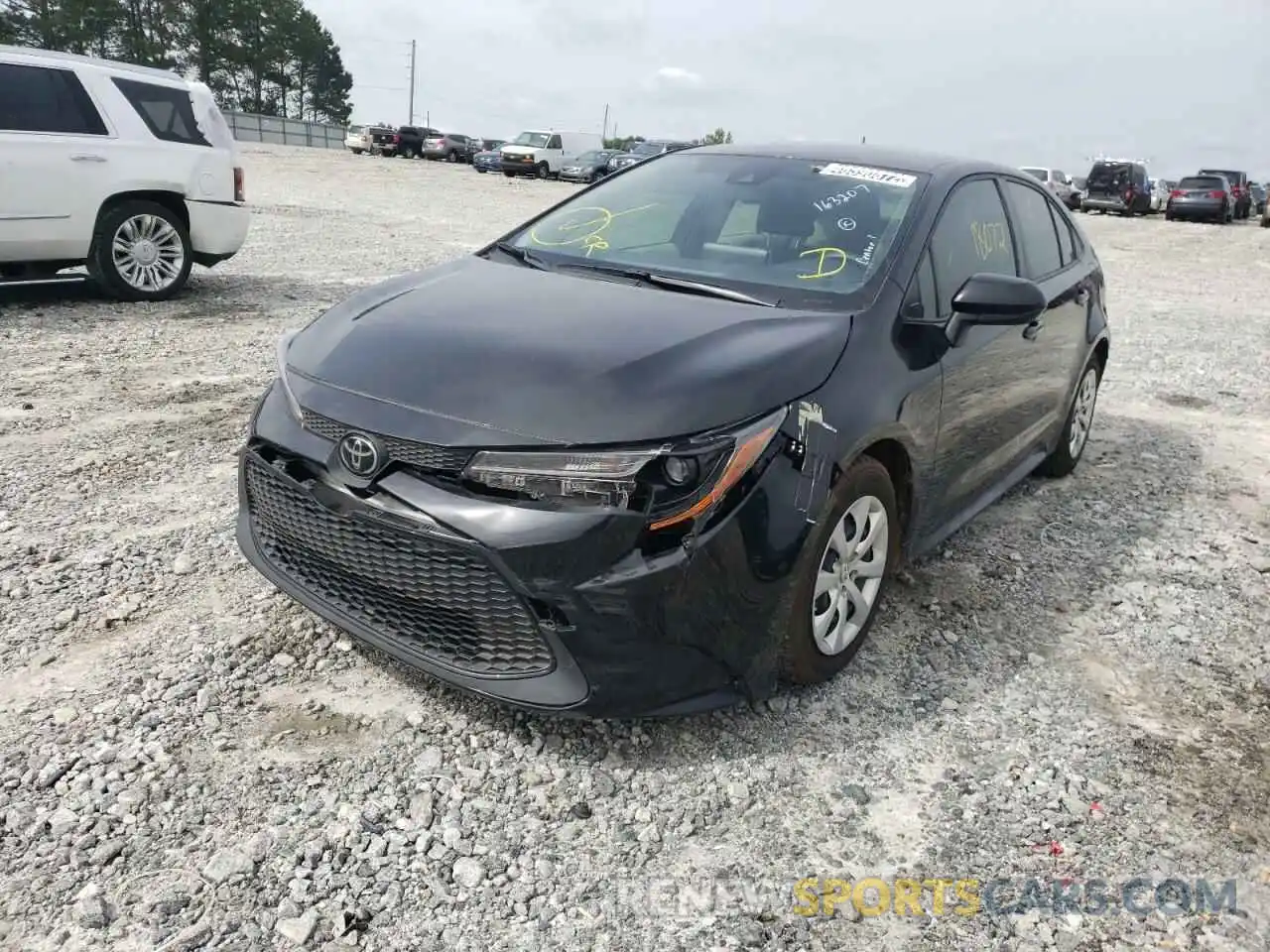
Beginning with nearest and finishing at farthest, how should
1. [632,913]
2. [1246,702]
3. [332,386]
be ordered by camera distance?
[632,913], [332,386], [1246,702]

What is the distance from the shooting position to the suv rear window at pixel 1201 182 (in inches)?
1250

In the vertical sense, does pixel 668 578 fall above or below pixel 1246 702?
above

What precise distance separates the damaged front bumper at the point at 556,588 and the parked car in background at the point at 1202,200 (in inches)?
→ 1351

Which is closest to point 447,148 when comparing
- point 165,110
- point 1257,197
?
point 1257,197

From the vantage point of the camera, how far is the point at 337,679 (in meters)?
3.03

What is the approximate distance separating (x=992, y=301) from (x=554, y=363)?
1500 mm

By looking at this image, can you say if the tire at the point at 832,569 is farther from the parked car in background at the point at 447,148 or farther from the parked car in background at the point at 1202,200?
the parked car in background at the point at 447,148

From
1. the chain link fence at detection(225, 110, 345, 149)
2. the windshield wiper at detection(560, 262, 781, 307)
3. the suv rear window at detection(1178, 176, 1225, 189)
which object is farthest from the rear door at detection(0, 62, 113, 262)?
the chain link fence at detection(225, 110, 345, 149)

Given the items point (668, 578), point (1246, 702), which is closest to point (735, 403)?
point (668, 578)

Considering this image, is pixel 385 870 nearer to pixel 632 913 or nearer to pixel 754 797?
pixel 632 913

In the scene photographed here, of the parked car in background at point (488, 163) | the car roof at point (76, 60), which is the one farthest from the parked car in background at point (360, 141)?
the car roof at point (76, 60)

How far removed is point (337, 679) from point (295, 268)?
843 centimetres

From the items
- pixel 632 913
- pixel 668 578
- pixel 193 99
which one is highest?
pixel 193 99

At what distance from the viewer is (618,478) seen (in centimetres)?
243
